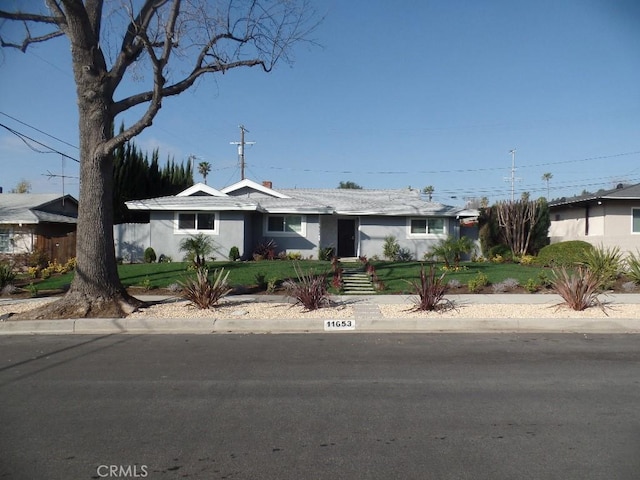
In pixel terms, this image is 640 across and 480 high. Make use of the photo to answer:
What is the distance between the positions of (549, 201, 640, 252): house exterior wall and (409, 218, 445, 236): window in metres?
6.76

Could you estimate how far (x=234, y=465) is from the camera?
14.6 feet

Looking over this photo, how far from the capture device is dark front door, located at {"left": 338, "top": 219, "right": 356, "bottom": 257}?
2711cm

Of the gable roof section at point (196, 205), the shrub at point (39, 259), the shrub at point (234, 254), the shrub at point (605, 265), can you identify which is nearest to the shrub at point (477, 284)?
the shrub at point (605, 265)

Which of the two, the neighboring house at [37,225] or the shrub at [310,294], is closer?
the shrub at [310,294]

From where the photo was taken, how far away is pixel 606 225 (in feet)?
82.2

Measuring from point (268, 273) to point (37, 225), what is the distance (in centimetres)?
1617

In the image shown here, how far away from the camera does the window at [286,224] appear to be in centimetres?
2495

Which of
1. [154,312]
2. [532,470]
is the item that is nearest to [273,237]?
[154,312]

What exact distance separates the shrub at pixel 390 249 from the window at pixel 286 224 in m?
3.72

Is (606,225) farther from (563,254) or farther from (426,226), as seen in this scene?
(426,226)

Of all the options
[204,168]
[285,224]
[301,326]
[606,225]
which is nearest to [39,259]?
[285,224]

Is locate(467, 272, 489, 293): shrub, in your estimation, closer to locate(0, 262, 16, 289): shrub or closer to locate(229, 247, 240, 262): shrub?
locate(229, 247, 240, 262): shrub

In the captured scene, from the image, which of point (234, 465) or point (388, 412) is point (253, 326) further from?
point (234, 465)

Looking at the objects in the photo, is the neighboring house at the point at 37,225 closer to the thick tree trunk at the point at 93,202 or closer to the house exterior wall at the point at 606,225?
the thick tree trunk at the point at 93,202
